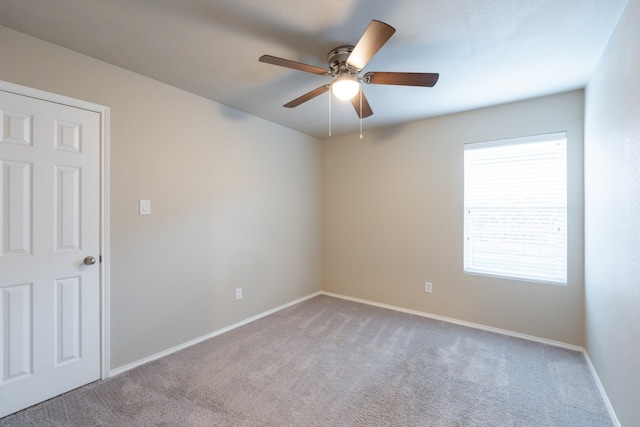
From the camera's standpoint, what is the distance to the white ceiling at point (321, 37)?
1558mm

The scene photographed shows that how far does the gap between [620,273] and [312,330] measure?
8.21 ft

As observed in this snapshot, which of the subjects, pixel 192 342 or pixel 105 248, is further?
pixel 192 342

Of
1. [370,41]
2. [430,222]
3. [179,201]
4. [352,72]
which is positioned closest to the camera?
[370,41]

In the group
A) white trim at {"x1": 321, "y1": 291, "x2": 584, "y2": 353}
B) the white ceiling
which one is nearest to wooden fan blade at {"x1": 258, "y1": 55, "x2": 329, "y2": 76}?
the white ceiling

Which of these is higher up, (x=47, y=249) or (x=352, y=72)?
(x=352, y=72)

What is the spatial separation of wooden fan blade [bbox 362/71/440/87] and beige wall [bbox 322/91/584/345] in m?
1.69

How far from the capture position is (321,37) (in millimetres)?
1812

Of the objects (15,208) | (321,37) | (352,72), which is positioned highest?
(321,37)

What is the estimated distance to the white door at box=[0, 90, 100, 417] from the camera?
5.78ft

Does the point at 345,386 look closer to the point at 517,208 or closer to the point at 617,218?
the point at 617,218

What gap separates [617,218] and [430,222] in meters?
1.77

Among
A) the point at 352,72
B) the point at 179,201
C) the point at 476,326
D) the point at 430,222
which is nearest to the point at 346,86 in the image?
the point at 352,72

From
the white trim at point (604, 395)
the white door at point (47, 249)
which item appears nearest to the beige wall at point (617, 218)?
the white trim at point (604, 395)

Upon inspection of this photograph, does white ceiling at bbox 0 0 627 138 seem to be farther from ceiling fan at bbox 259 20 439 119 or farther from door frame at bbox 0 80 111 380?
door frame at bbox 0 80 111 380
